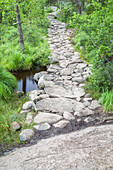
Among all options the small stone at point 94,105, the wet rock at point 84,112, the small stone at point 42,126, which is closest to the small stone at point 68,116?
the wet rock at point 84,112

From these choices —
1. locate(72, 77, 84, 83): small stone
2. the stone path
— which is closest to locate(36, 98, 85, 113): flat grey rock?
the stone path

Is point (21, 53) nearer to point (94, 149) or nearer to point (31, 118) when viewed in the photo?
point (31, 118)

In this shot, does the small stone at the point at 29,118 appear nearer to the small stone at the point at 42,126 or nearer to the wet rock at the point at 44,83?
the small stone at the point at 42,126

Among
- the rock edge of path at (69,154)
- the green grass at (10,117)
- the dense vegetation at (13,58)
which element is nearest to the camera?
the rock edge of path at (69,154)

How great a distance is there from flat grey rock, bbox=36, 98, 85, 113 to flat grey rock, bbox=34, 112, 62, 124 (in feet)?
0.76

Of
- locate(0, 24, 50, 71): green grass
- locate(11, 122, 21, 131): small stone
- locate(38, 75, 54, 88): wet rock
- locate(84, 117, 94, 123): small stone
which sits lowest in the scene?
locate(84, 117, 94, 123): small stone

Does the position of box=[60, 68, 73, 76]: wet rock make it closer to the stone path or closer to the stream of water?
the stone path

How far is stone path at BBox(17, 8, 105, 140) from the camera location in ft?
11.1

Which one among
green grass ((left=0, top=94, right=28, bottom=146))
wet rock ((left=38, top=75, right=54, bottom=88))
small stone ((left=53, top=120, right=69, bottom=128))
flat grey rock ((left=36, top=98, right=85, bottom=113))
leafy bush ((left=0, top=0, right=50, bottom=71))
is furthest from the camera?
leafy bush ((left=0, top=0, right=50, bottom=71))

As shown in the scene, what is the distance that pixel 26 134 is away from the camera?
9.73 ft

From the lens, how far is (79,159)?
6.45 feet

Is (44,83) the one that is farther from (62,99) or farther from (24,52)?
(24,52)

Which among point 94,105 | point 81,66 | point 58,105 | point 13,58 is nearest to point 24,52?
point 13,58

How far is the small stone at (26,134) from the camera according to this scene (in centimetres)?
290
